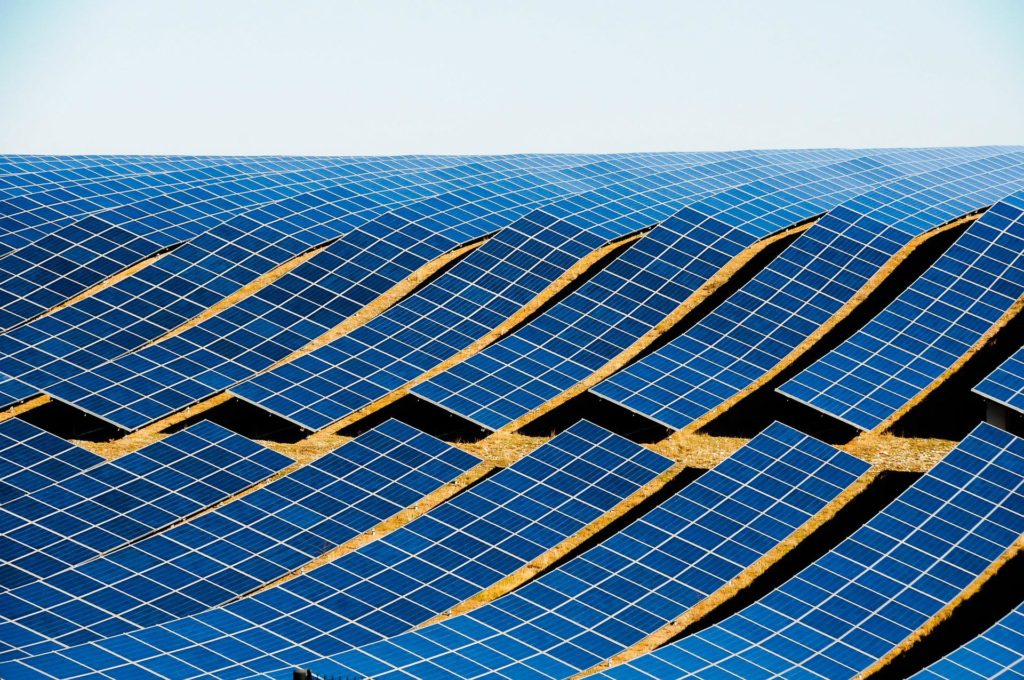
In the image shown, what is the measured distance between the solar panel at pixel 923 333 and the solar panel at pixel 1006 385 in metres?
2.15

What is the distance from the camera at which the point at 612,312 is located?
60312mm

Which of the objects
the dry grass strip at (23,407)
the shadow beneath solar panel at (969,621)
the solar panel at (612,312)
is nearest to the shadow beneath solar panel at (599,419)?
the solar panel at (612,312)

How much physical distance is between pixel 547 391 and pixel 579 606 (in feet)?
45.7

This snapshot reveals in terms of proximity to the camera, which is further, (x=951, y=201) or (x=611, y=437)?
(x=951, y=201)

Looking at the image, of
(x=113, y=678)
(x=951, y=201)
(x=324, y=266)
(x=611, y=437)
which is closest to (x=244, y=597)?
(x=113, y=678)

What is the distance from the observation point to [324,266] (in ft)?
210

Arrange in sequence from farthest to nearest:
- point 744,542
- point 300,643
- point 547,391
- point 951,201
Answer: point 951,201 < point 547,391 < point 744,542 < point 300,643

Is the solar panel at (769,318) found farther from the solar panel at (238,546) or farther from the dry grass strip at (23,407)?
the dry grass strip at (23,407)

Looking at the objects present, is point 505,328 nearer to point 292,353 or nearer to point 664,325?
point 664,325

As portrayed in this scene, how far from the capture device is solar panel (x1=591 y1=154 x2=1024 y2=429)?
54406 millimetres

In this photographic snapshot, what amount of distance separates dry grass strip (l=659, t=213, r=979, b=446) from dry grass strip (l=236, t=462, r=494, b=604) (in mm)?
8343

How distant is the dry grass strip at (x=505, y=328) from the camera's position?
54750 millimetres

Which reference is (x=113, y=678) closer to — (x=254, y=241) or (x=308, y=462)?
(x=308, y=462)

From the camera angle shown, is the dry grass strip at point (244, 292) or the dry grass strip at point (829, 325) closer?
the dry grass strip at point (829, 325)
